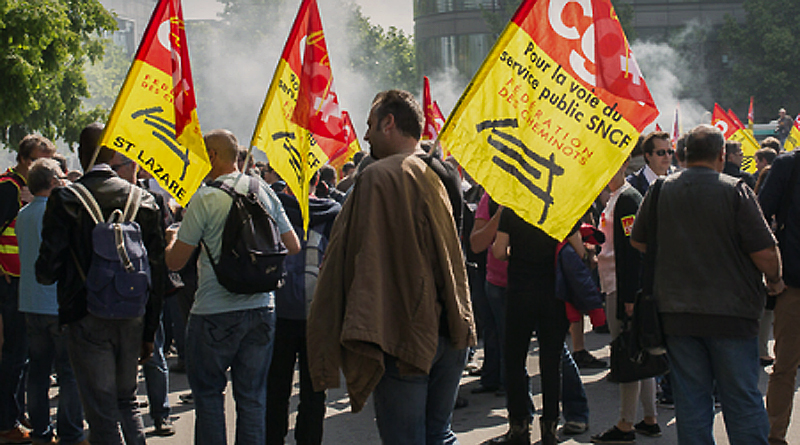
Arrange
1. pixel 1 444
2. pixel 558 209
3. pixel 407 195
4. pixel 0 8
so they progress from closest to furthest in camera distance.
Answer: pixel 407 195 → pixel 558 209 → pixel 1 444 → pixel 0 8

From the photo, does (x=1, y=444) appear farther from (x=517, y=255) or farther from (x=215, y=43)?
(x=215, y=43)

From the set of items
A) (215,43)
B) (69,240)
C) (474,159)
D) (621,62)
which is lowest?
(69,240)

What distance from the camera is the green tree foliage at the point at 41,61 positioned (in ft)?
46.0

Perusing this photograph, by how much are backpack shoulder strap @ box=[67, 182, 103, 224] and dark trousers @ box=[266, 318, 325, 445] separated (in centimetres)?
120

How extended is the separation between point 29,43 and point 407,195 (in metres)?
13.3

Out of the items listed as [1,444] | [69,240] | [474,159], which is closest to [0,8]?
[1,444]

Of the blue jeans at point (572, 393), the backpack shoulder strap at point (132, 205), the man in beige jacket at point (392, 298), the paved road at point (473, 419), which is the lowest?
the paved road at point (473, 419)

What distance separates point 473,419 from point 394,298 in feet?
11.1

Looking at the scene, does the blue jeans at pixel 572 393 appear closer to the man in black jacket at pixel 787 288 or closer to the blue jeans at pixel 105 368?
the man in black jacket at pixel 787 288

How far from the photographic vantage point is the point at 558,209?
3.77 m

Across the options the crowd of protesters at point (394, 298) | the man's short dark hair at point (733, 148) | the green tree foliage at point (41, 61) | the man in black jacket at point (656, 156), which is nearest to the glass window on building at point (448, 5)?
the green tree foliage at point (41, 61)

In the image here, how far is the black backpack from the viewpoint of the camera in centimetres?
414

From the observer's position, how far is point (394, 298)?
3.09m

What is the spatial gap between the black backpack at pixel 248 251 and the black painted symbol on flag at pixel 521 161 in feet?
4.14
